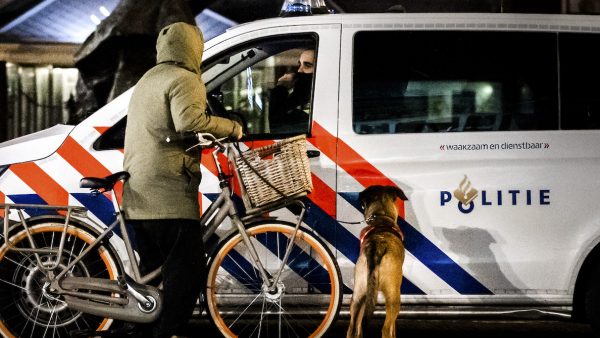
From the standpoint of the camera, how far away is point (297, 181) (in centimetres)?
503

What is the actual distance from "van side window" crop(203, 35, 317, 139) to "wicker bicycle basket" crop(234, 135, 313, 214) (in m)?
0.55

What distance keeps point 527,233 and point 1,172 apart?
10.2 ft

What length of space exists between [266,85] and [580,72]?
74.3 inches

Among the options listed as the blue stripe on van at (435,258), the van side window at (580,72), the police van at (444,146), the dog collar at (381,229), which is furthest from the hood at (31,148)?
the van side window at (580,72)

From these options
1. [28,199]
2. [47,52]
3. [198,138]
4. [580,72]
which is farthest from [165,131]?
[47,52]

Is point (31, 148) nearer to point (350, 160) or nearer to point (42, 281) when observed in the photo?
point (42, 281)

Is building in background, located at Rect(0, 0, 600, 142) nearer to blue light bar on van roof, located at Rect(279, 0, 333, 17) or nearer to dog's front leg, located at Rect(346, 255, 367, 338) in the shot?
blue light bar on van roof, located at Rect(279, 0, 333, 17)

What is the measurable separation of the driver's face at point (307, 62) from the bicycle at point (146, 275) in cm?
80

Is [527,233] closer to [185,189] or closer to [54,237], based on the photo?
[185,189]

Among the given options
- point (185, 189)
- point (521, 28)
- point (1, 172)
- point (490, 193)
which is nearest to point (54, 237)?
point (1, 172)

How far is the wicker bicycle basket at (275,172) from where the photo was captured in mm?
5008

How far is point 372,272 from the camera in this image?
493 centimetres

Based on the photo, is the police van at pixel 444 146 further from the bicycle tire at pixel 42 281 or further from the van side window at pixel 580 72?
the bicycle tire at pixel 42 281

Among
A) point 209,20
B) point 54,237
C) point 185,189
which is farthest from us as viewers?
point 209,20
